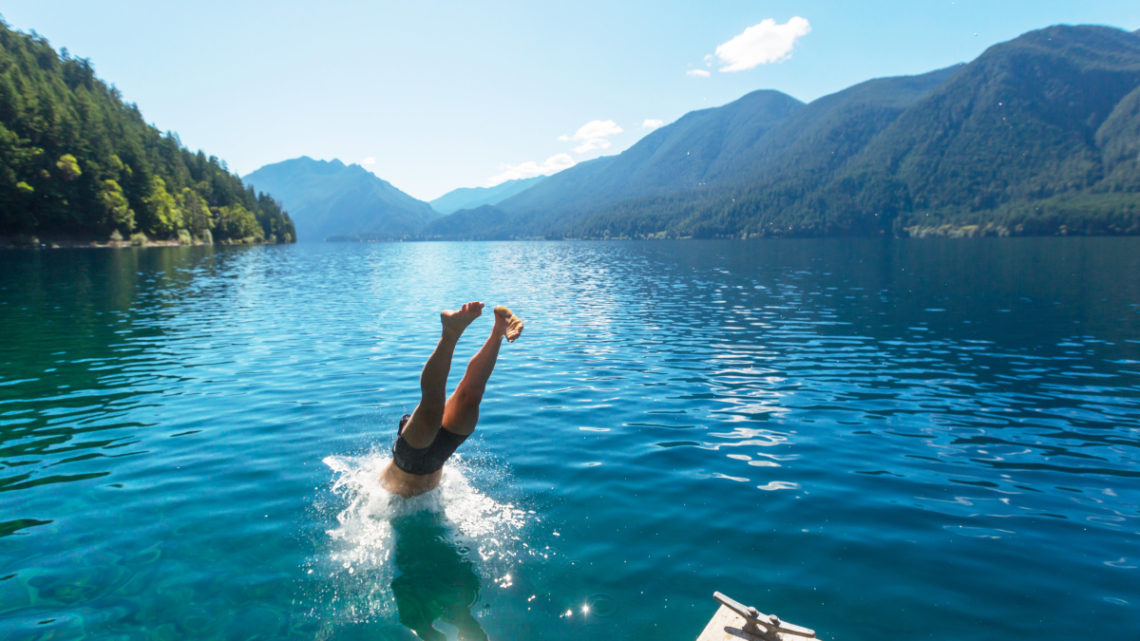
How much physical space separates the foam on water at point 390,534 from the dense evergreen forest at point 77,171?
336ft

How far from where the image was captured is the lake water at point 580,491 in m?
5.88

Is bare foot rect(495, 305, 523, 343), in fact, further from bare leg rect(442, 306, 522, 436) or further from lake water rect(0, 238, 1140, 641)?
lake water rect(0, 238, 1140, 641)

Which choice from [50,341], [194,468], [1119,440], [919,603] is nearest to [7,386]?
[50,341]

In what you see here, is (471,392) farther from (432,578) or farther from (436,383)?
(432,578)

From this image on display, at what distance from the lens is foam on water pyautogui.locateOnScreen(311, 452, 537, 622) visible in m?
6.21

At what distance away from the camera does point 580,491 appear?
8.89 metres

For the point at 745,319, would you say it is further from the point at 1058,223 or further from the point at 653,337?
the point at 1058,223

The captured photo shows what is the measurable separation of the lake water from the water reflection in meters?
0.04

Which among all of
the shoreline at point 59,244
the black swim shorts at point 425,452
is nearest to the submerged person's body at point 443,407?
the black swim shorts at point 425,452

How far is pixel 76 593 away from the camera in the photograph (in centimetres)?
594

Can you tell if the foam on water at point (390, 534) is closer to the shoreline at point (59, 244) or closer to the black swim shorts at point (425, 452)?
the black swim shorts at point (425, 452)

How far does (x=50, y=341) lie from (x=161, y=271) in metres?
36.2

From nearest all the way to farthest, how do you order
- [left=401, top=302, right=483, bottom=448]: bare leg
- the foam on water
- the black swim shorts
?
the foam on water, [left=401, top=302, right=483, bottom=448]: bare leg, the black swim shorts

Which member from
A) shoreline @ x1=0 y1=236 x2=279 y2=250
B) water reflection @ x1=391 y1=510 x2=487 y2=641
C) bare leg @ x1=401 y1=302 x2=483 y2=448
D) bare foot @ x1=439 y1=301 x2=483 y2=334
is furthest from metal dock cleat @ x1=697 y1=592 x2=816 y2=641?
shoreline @ x1=0 y1=236 x2=279 y2=250
